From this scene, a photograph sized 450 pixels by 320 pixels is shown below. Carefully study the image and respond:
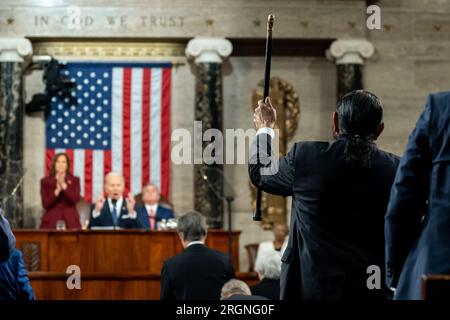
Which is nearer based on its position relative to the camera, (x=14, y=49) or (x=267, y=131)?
(x=267, y=131)

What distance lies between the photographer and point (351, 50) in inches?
554

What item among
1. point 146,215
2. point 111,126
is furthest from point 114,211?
point 111,126

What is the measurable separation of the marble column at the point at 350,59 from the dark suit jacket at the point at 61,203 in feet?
13.3

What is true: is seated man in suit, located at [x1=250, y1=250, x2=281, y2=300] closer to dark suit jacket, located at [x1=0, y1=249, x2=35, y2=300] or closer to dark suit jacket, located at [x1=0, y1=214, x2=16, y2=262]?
dark suit jacket, located at [x1=0, y1=249, x2=35, y2=300]

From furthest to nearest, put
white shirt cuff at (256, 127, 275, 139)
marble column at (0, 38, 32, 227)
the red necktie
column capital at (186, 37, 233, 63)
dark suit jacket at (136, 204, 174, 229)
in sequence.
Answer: column capital at (186, 37, 233, 63) < marble column at (0, 38, 32, 227) < the red necktie < dark suit jacket at (136, 204, 174, 229) < white shirt cuff at (256, 127, 275, 139)

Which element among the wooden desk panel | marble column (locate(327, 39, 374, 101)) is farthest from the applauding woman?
marble column (locate(327, 39, 374, 101))

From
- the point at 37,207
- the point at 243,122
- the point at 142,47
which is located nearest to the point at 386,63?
the point at 243,122

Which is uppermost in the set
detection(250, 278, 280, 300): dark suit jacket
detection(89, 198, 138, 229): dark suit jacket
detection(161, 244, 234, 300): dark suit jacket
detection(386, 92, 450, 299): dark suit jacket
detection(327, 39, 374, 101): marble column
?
detection(327, 39, 374, 101): marble column

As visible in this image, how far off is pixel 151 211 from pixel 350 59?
3.75m

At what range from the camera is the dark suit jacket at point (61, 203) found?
42.2ft

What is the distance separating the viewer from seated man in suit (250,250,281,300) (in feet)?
22.5

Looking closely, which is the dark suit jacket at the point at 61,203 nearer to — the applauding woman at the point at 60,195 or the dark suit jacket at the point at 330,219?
the applauding woman at the point at 60,195

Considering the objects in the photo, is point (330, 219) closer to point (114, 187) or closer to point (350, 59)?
point (114, 187)
